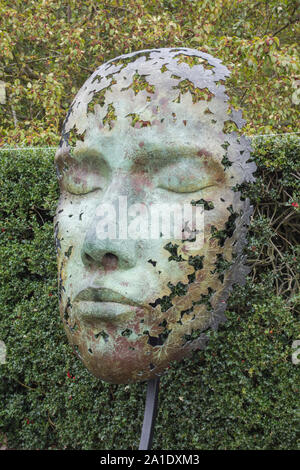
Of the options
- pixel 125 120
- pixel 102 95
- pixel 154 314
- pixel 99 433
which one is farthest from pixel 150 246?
pixel 99 433

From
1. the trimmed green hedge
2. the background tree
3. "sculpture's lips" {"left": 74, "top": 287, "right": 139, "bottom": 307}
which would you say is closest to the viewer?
"sculpture's lips" {"left": 74, "top": 287, "right": 139, "bottom": 307}

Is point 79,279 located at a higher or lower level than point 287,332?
higher

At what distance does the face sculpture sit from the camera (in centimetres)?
184

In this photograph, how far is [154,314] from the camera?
187 centimetres

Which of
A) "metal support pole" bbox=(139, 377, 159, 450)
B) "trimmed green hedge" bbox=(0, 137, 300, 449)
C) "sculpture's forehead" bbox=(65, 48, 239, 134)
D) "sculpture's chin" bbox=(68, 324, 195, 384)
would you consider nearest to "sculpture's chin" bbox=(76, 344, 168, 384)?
"sculpture's chin" bbox=(68, 324, 195, 384)

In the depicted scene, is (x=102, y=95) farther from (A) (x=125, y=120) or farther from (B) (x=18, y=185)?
(B) (x=18, y=185)

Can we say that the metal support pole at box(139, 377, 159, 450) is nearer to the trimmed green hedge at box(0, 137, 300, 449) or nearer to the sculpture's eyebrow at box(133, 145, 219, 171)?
the trimmed green hedge at box(0, 137, 300, 449)

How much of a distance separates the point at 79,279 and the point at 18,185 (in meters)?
2.10

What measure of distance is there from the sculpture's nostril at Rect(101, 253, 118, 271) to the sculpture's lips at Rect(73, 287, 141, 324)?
91mm

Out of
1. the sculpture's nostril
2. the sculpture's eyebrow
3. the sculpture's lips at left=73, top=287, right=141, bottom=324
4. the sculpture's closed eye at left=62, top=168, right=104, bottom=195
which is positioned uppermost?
the sculpture's eyebrow

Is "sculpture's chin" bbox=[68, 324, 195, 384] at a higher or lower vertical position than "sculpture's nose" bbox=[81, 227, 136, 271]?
lower

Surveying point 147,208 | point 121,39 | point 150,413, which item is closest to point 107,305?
point 147,208

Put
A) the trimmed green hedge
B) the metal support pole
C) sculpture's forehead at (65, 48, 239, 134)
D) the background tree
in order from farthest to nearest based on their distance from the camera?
1. the background tree
2. the trimmed green hedge
3. the metal support pole
4. sculpture's forehead at (65, 48, 239, 134)

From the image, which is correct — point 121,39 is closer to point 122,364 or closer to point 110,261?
point 110,261
